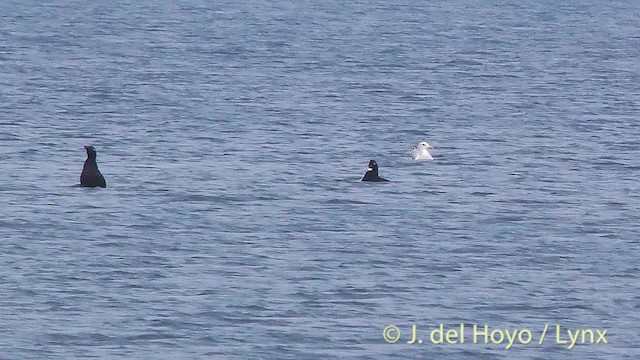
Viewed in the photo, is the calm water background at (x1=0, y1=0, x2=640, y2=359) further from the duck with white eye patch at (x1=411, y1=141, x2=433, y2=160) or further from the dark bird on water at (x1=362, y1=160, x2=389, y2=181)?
the dark bird on water at (x1=362, y1=160, x2=389, y2=181)

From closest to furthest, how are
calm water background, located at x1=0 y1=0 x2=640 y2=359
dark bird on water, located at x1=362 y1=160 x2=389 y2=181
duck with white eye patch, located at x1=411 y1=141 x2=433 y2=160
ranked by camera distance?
calm water background, located at x1=0 y1=0 x2=640 y2=359 < dark bird on water, located at x1=362 y1=160 x2=389 y2=181 < duck with white eye patch, located at x1=411 y1=141 x2=433 y2=160

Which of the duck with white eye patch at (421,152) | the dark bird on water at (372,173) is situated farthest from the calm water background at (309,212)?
the dark bird on water at (372,173)

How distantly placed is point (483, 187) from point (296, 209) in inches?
183

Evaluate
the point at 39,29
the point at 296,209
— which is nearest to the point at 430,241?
the point at 296,209

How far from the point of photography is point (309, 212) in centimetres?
3272

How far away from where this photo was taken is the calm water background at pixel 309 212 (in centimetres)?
2405

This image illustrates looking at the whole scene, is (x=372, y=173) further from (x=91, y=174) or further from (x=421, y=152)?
(x=91, y=174)

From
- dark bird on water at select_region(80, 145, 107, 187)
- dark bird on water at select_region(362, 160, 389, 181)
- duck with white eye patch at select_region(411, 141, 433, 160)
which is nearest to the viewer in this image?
dark bird on water at select_region(80, 145, 107, 187)

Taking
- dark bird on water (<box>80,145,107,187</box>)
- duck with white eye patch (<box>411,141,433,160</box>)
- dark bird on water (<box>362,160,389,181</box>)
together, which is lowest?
duck with white eye patch (<box>411,141,433,160</box>)

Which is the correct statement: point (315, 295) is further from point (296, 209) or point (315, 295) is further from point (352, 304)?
point (296, 209)

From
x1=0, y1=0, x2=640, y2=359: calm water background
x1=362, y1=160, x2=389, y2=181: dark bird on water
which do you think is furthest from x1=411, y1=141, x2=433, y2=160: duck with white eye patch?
x1=362, y1=160, x2=389, y2=181: dark bird on water

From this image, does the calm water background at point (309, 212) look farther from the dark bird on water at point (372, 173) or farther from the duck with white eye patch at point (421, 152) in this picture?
the dark bird on water at point (372, 173)

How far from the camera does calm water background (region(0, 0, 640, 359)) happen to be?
2405cm

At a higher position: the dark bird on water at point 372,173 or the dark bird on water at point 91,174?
the dark bird on water at point 91,174
